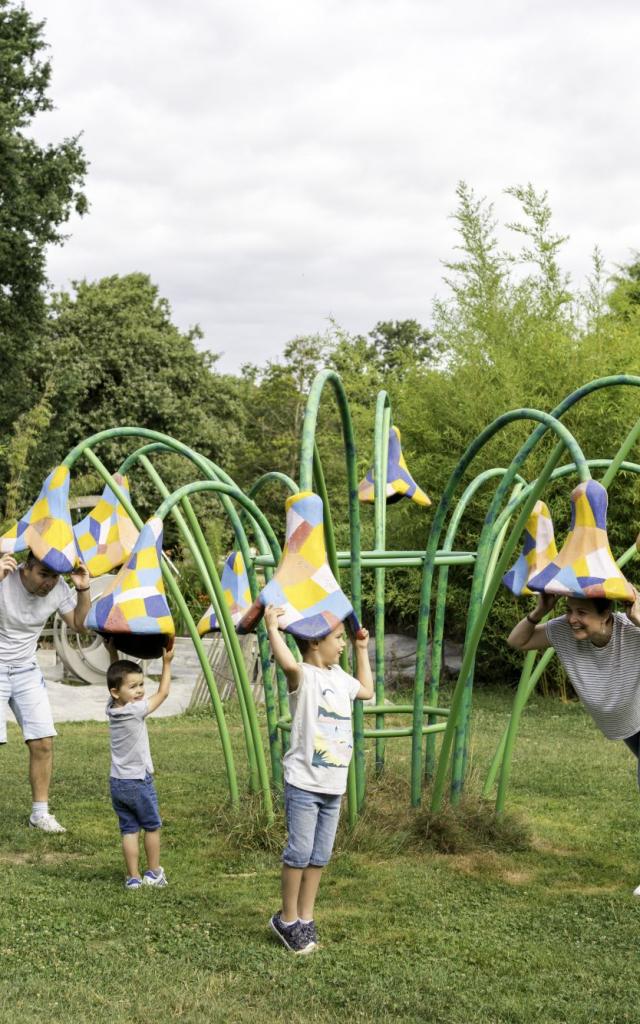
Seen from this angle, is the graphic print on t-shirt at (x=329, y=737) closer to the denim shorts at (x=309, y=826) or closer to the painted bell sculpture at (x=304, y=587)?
the denim shorts at (x=309, y=826)

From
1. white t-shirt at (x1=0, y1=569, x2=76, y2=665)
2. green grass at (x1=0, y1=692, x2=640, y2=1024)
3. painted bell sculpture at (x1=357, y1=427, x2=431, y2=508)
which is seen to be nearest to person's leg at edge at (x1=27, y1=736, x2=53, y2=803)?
green grass at (x1=0, y1=692, x2=640, y2=1024)

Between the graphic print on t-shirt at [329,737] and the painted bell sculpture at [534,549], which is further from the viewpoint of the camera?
the painted bell sculpture at [534,549]

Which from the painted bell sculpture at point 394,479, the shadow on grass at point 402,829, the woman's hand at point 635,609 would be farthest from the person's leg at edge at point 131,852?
the painted bell sculpture at point 394,479

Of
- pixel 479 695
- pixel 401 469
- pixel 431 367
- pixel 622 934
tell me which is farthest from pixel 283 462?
pixel 622 934

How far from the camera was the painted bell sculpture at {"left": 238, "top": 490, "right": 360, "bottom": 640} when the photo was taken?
10.8 ft

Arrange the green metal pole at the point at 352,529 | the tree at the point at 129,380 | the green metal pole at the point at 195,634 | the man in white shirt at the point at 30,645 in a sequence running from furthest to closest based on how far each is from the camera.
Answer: the tree at the point at 129,380 → the man in white shirt at the point at 30,645 → the green metal pole at the point at 195,634 → the green metal pole at the point at 352,529

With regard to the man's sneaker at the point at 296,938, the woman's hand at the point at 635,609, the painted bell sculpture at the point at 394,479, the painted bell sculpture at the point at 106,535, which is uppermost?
the painted bell sculpture at the point at 394,479

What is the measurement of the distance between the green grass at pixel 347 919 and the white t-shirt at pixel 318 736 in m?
0.52

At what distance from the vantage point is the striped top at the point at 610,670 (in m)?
3.63

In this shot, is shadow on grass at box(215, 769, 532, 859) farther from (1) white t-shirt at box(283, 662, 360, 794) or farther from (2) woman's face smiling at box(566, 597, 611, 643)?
(2) woman's face smiling at box(566, 597, 611, 643)

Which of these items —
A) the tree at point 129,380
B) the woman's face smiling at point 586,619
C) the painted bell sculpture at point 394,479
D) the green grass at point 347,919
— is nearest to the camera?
the green grass at point 347,919

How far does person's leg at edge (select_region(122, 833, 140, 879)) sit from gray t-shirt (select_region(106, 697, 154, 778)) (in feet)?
0.75

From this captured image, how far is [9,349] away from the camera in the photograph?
17531mm

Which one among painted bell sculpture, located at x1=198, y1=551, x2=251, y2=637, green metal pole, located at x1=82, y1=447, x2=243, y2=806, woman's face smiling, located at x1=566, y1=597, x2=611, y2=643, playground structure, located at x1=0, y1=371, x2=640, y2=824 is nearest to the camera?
woman's face smiling, located at x1=566, y1=597, x2=611, y2=643
